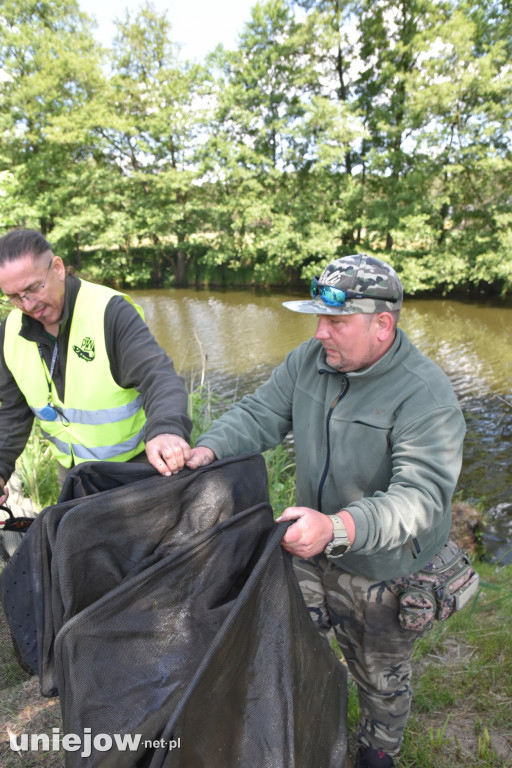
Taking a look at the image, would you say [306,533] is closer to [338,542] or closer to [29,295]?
[338,542]

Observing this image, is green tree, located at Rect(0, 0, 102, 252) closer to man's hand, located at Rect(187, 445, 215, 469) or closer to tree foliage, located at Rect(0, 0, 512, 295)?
tree foliage, located at Rect(0, 0, 512, 295)

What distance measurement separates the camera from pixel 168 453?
1.75 metres

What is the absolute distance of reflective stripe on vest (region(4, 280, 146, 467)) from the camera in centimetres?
236

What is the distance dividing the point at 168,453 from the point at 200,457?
17 centimetres

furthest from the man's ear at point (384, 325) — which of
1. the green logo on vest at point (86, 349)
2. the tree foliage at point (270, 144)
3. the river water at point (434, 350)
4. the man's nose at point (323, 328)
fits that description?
the tree foliage at point (270, 144)

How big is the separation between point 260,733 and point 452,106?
20210 millimetres

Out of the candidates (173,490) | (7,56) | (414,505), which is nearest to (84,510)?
(173,490)

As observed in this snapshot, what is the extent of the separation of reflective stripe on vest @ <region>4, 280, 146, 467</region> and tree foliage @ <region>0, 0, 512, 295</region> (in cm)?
1744

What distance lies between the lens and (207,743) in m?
1.24

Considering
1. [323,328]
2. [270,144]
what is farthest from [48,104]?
[323,328]

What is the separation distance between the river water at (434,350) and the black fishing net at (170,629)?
3.70 m

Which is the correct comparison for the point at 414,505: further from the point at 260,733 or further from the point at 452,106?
the point at 452,106

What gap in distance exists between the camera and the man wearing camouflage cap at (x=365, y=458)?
1707 mm

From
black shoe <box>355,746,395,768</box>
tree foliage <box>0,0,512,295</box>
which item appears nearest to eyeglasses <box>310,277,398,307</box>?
black shoe <box>355,746,395,768</box>
